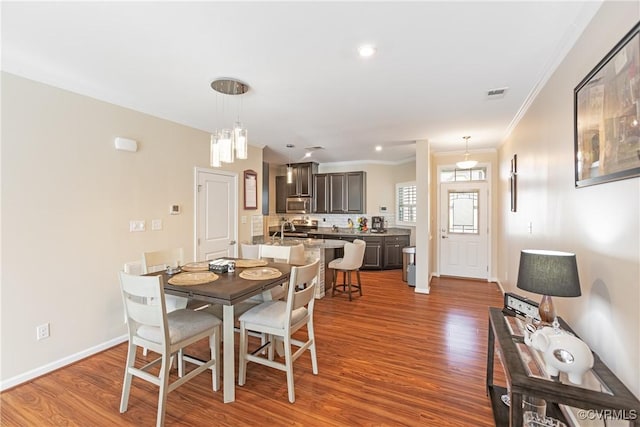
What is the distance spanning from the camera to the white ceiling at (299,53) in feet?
5.66

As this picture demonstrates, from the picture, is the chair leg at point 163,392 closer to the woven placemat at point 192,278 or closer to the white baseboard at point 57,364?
the woven placemat at point 192,278

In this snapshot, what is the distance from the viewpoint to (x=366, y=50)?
211 cm

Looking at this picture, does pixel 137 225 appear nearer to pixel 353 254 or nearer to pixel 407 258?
pixel 353 254

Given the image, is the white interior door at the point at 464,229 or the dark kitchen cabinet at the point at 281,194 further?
the dark kitchen cabinet at the point at 281,194

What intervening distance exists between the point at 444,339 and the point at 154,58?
387 centimetres

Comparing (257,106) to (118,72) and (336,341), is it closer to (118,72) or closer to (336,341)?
(118,72)

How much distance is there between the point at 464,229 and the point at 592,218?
4332 mm

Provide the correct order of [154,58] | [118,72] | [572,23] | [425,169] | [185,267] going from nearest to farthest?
[572,23] < [154,58] < [118,72] < [185,267] < [425,169]

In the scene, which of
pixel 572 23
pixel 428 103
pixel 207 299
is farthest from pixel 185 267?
pixel 572 23

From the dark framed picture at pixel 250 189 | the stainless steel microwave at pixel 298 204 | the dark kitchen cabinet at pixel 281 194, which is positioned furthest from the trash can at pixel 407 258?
the dark kitchen cabinet at pixel 281 194

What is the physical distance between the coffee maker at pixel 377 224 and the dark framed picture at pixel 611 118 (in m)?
5.35

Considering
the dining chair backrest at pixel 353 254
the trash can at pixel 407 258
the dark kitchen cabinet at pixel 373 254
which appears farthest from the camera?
the dark kitchen cabinet at pixel 373 254

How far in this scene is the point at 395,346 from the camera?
9.87 ft

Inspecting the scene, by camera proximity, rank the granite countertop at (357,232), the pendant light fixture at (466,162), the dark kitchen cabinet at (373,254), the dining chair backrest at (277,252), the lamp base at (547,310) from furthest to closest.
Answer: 1. the granite countertop at (357,232)
2. the dark kitchen cabinet at (373,254)
3. the pendant light fixture at (466,162)
4. the dining chair backrest at (277,252)
5. the lamp base at (547,310)
